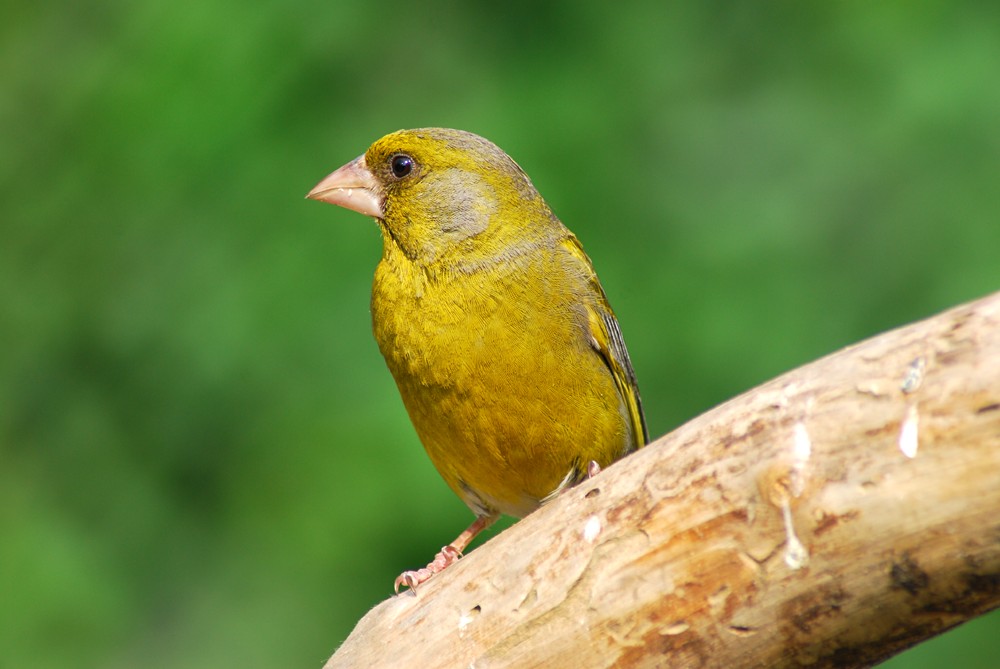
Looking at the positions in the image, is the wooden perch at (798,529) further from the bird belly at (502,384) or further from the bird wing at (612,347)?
the bird wing at (612,347)

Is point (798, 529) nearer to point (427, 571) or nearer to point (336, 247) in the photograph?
point (427, 571)

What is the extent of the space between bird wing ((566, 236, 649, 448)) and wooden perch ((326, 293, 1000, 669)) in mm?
1255

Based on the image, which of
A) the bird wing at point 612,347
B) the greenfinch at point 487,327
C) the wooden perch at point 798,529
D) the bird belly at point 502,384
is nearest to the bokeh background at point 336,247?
the bird wing at point 612,347

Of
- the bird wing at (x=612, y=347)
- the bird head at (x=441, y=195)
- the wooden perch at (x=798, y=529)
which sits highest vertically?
the bird head at (x=441, y=195)

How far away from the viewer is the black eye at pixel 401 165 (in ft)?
15.8

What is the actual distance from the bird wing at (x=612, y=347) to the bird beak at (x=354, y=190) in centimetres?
74

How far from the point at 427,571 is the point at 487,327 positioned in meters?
0.82

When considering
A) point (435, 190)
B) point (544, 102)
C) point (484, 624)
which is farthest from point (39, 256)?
point (484, 624)

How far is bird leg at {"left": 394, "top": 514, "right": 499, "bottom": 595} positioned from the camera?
411 centimetres

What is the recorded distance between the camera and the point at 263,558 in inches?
257

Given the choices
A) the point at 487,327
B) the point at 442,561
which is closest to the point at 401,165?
the point at 487,327

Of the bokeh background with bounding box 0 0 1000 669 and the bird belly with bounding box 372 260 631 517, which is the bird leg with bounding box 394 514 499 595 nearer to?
the bird belly with bounding box 372 260 631 517

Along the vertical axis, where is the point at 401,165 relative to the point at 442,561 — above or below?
above

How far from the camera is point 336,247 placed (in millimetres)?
6414
